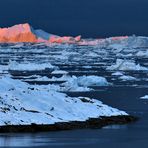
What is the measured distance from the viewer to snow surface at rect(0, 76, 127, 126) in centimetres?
2749

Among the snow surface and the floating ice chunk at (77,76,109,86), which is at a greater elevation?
the floating ice chunk at (77,76,109,86)

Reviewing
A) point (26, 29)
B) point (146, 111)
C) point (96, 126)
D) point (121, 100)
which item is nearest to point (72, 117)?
point (96, 126)

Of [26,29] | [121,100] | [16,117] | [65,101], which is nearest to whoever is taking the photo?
[16,117]

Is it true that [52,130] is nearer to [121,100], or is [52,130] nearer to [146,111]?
[146,111]

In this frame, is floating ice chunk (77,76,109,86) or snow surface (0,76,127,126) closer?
snow surface (0,76,127,126)

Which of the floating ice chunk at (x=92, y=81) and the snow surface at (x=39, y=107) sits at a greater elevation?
the floating ice chunk at (x=92, y=81)

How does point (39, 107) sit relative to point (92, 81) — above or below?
below

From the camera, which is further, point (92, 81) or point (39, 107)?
point (92, 81)

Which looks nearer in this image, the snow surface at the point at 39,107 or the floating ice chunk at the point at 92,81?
the snow surface at the point at 39,107

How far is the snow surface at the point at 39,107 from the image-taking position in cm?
2749

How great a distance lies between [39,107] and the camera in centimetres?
2950

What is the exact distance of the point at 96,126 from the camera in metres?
29.3

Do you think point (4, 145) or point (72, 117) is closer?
point (4, 145)

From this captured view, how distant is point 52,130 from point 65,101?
378cm
